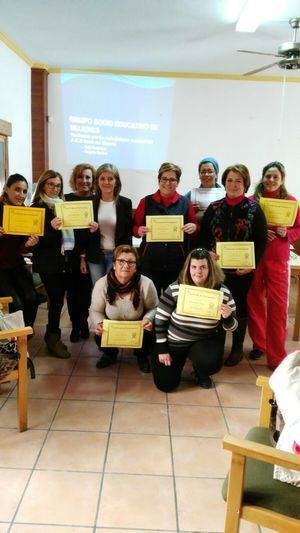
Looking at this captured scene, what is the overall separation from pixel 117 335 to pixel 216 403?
0.74 m

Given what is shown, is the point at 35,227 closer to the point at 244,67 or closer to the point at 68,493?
the point at 68,493

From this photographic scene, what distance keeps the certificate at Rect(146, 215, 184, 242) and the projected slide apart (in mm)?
3093

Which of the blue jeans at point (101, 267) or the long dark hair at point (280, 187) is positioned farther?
the blue jeans at point (101, 267)

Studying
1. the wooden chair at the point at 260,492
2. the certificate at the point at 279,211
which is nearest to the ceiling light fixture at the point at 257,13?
the certificate at the point at 279,211

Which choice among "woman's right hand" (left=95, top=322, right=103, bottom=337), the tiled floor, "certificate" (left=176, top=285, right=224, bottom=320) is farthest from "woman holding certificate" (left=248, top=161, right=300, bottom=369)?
"woman's right hand" (left=95, top=322, right=103, bottom=337)

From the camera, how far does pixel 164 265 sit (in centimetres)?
277

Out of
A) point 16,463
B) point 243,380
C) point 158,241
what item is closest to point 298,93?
point 158,241

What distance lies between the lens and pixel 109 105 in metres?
5.32

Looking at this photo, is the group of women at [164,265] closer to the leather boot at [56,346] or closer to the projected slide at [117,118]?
the leather boot at [56,346]

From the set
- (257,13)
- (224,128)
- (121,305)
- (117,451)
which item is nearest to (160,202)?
(121,305)

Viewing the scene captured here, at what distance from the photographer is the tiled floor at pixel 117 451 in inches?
61.1

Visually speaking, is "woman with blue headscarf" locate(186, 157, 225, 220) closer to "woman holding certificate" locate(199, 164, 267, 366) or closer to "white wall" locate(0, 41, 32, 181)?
"woman holding certificate" locate(199, 164, 267, 366)

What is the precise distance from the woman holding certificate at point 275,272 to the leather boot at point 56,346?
1.47 metres

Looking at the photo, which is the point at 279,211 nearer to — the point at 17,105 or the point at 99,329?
the point at 99,329
